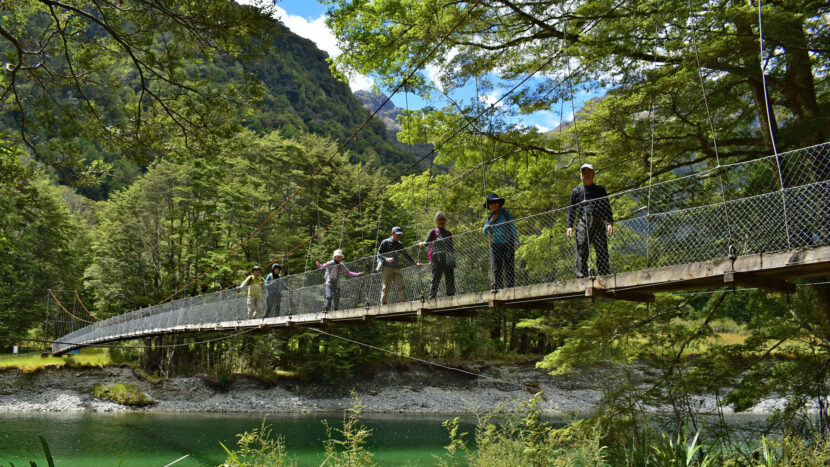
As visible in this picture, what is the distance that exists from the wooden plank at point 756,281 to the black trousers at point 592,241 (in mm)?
985

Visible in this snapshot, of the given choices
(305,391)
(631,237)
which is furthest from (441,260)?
(305,391)

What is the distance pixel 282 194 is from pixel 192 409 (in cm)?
864

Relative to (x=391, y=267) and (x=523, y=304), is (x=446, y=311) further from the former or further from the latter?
(x=391, y=267)

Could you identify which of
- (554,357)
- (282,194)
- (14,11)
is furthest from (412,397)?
(14,11)

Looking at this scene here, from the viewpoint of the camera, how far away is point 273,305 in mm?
8469

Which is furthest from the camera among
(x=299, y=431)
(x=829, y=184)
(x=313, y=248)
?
(x=313, y=248)

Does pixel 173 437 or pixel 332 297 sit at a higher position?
pixel 332 297

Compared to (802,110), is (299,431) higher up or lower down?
lower down

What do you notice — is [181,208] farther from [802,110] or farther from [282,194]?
[802,110]

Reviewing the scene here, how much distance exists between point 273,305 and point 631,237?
5348 mm

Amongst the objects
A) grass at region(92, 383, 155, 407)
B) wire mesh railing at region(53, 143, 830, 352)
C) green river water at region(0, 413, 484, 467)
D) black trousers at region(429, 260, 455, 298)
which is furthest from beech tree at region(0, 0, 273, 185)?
grass at region(92, 383, 155, 407)

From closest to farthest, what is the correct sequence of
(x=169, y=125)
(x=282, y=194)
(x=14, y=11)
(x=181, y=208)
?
(x=14, y=11) < (x=169, y=125) < (x=181, y=208) < (x=282, y=194)

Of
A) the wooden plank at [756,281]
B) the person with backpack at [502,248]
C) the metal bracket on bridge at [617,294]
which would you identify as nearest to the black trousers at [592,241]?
the metal bracket on bridge at [617,294]

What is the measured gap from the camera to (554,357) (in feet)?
20.0
